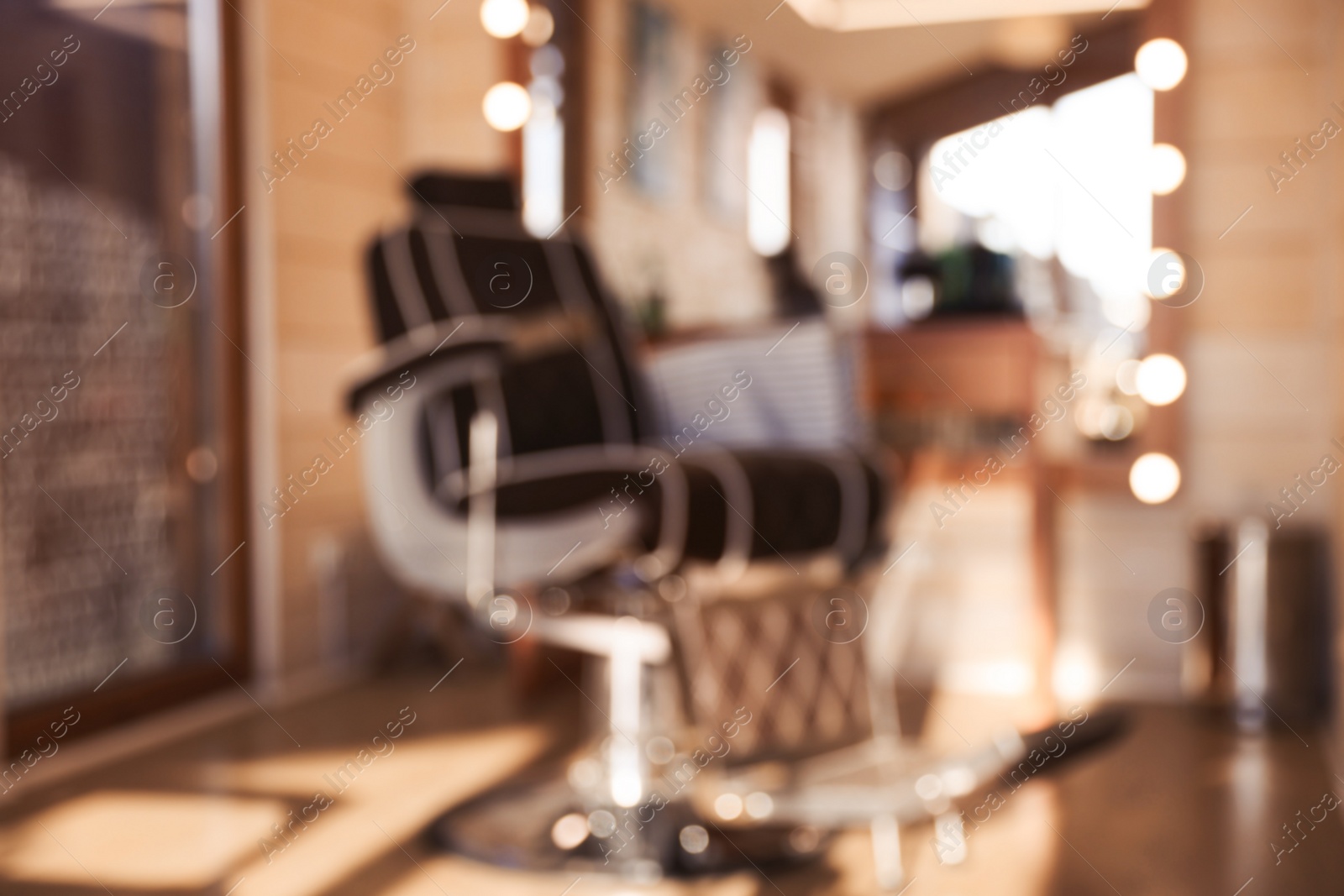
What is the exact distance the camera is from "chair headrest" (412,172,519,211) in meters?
1.92

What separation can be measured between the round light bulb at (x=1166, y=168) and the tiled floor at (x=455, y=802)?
137cm

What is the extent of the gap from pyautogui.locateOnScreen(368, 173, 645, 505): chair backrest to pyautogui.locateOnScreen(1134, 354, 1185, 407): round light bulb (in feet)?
5.15

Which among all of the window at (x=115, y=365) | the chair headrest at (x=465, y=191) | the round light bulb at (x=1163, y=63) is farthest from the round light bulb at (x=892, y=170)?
the chair headrest at (x=465, y=191)

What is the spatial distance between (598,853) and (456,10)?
2.62m

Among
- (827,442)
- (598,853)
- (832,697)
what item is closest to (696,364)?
(827,442)

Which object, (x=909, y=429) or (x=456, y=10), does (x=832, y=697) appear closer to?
(x=909, y=429)

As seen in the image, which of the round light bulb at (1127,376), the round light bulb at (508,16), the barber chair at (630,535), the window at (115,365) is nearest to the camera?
the barber chair at (630,535)

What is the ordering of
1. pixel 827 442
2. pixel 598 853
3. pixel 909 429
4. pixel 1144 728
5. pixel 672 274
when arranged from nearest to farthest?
pixel 598 853 → pixel 827 442 → pixel 1144 728 → pixel 909 429 → pixel 672 274

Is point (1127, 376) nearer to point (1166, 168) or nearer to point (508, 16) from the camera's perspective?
point (1166, 168)

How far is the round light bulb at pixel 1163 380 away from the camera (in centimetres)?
289

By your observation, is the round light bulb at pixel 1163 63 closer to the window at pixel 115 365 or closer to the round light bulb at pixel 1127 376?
the round light bulb at pixel 1127 376

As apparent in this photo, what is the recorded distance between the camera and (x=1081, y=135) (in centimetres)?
318

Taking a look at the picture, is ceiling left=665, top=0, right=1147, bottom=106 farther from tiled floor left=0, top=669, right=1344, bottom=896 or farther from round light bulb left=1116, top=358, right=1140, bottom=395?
tiled floor left=0, top=669, right=1344, bottom=896

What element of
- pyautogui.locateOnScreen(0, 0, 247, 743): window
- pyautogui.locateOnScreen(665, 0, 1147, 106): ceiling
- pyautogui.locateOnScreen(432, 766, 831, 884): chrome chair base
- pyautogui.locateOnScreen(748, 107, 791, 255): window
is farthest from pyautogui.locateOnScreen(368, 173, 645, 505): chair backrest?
pyautogui.locateOnScreen(748, 107, 791, 255): window
